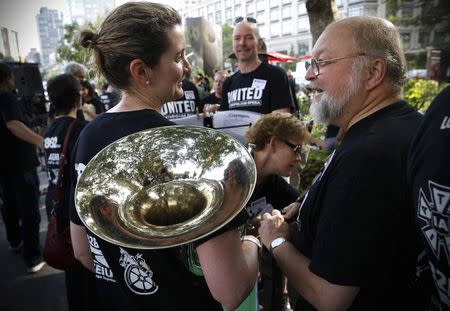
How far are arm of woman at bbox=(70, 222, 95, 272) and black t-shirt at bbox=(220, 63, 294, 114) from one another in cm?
235

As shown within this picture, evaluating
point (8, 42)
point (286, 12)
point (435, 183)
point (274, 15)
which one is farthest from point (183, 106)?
point (286, 12)

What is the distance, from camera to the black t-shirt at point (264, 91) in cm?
337

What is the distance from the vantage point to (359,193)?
1071 mm

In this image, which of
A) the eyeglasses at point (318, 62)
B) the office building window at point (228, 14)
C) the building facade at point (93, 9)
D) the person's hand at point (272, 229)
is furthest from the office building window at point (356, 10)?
the office building window at point (228, 14)

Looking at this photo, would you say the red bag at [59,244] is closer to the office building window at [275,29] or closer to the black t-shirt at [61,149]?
the black t-shirt at [61,149]

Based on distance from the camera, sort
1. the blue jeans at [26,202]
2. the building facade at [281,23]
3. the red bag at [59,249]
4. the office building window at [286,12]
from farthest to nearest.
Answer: the office building window at [286,12], the building facade at [281,23], the blue jeans at [26,202], the red bag at [59,249]

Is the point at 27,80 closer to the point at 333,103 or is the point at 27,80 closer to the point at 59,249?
the point at 59,249

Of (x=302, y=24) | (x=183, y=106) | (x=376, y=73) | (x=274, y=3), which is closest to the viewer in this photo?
(x=376, y=73)

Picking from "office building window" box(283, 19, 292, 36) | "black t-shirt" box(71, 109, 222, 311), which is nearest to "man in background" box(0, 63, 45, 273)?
"black t-shirt" box(71, 109, 222, 311)

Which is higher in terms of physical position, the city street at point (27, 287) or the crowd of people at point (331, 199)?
the crowd of people at point (331, 199)

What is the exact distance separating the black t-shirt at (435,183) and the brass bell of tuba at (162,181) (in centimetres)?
42

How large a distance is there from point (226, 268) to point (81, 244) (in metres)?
0.74

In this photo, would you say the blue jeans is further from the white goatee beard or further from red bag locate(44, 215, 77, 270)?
the white goatee beard

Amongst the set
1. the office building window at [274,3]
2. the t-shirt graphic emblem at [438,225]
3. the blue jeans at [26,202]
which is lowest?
the blue jeans at [26,202]
